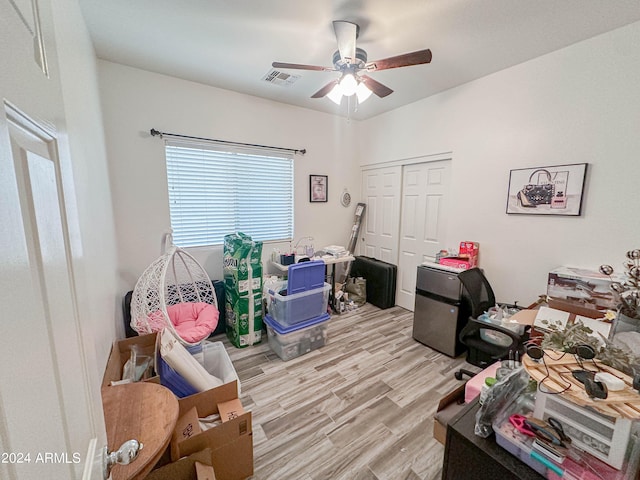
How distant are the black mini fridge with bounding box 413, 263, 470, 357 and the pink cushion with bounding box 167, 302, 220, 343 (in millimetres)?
2084

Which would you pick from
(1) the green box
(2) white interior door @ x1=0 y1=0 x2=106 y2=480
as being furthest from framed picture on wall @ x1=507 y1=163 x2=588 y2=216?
(2) white interior door @ x1=0 y1=0 x2=106 y2=480

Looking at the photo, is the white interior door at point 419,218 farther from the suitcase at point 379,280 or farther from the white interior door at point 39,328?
the white interior door at point 39,328

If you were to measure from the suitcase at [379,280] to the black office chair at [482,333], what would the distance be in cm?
130

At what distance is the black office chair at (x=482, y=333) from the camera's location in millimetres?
1876

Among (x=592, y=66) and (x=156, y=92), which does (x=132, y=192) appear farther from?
(x=592, y=66)

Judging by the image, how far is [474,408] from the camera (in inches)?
39.4

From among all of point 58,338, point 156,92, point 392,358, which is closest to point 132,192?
point 156,92

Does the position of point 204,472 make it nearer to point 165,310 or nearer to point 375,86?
point 165,310

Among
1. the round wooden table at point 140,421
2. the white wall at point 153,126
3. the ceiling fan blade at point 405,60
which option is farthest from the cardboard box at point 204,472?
the ceiling fan blade at point 405,60

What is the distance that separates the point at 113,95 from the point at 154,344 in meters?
2.31

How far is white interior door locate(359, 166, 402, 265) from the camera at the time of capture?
367cm

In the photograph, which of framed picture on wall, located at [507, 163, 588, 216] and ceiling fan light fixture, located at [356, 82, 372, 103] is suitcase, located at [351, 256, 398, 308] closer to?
framed picture on wall, located at [507, 163, 588, 216]

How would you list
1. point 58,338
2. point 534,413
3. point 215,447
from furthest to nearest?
point 215,447, point 534,413, point 58,338

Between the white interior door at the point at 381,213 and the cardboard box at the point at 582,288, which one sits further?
the white interior door at the point at 381,213
